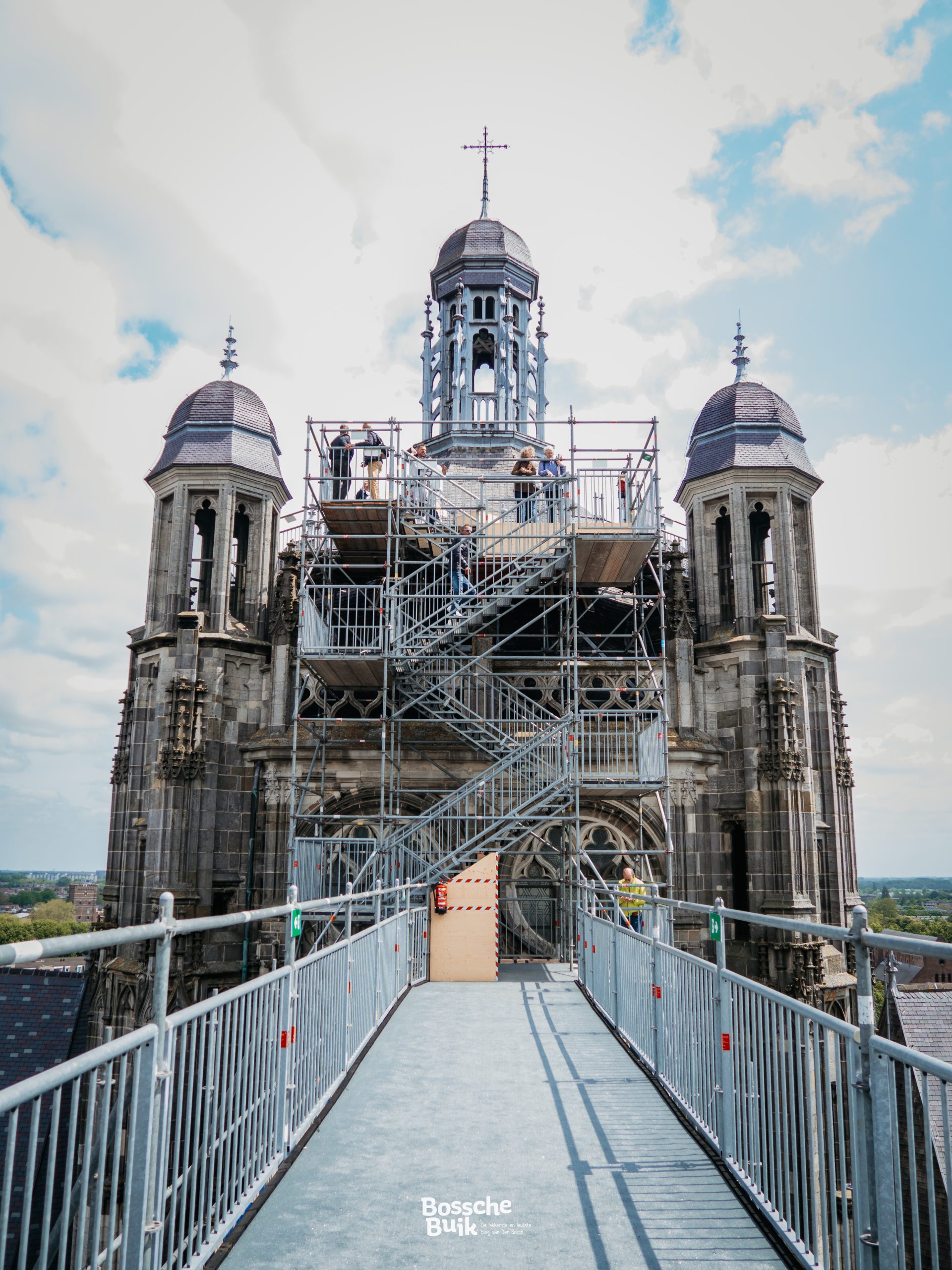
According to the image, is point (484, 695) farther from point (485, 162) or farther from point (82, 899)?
point (82, 899)

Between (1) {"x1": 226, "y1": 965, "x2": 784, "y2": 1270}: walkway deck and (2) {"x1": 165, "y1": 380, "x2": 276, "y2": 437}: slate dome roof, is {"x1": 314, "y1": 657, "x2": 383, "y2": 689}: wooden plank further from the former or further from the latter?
(1) {"x1": 226, "y1": 965, "x2": 784, "y2": 1270}: walkway deck

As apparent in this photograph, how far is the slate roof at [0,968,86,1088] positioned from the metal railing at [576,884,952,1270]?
1984 cm

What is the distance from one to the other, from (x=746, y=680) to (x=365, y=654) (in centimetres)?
833

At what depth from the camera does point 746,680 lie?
2064 cm

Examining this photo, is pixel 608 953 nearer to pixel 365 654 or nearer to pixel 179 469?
pixel 365 654

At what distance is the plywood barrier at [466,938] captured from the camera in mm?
13094

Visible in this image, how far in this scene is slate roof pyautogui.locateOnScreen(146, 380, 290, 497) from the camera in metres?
22.7

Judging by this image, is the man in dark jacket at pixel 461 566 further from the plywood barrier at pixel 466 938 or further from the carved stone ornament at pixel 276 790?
the carved stone ornament at pixel 276 790

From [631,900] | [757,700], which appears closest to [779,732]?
[757,700]

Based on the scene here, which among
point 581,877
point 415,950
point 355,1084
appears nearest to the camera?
point 355,1084

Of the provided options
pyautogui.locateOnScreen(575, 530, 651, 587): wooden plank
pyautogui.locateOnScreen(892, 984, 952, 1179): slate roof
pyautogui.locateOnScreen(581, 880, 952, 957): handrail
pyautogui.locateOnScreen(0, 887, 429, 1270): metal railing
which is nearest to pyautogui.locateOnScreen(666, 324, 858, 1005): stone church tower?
pyautogui.locateOnScreen(892, 984, 952, 1179): slate roof

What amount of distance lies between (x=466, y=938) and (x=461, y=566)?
7.74 m

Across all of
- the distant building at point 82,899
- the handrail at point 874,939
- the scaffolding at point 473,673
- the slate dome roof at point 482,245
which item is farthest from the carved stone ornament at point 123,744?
the distant building at point 82,899

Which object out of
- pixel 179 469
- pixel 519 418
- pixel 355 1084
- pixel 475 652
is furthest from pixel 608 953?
pixel 519 418
